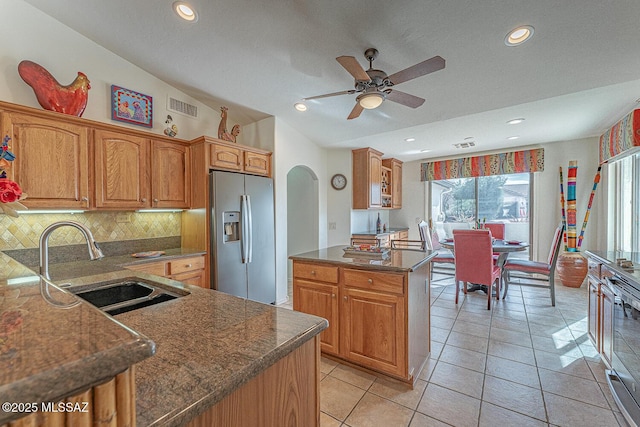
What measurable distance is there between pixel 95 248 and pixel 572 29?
341cm

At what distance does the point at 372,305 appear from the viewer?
2.00 meters

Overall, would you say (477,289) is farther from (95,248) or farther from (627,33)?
(95,248)

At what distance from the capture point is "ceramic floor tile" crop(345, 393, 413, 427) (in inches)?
65.4

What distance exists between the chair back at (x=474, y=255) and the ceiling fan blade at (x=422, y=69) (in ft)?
7.26

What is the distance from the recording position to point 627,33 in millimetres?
1996

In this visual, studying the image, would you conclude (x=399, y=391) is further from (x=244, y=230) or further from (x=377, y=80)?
(x=377, y=80)

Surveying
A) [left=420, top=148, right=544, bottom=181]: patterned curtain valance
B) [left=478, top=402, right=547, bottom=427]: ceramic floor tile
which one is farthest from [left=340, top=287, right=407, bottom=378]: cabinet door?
[left=420, top=148, right=544, bottom=181]: patterned curtain valance

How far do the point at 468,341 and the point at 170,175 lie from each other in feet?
11.9

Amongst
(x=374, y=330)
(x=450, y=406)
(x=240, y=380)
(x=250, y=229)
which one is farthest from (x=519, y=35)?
(x=250, y=229)

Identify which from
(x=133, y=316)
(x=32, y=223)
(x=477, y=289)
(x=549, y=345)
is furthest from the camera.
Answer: (x=477, y=289)

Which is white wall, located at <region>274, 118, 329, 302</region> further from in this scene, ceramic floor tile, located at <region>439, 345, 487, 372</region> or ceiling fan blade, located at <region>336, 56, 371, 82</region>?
ceramic floor tile, located at <region>439, 345, 487, 372</region>

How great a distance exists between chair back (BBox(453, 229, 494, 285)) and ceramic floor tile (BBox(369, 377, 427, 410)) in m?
1.98

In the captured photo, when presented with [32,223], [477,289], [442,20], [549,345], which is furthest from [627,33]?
[32,223]

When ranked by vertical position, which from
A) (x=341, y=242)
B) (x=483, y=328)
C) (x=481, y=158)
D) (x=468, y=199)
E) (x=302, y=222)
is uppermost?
(x=481, y=158)
